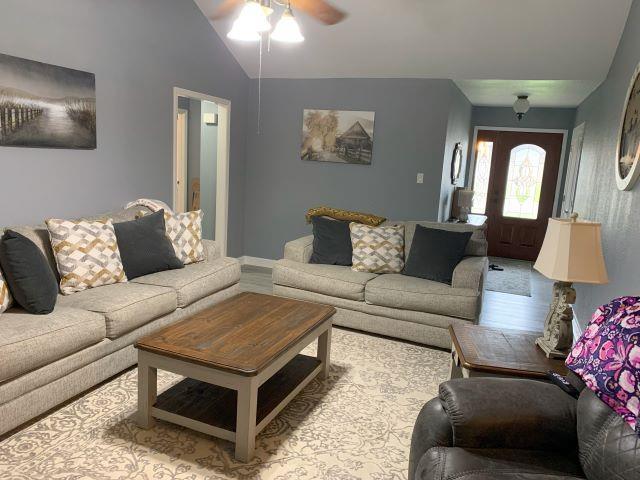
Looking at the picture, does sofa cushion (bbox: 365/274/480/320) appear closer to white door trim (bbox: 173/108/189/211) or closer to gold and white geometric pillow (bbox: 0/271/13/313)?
gold and white geometric pillow (bbox: 0/271/13/313)

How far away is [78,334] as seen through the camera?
2.54m

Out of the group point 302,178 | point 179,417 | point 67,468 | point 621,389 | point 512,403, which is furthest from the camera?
point 302,178

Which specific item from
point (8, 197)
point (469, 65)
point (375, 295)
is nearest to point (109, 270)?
point (8, 197)

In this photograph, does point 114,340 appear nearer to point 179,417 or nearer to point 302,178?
point 179,417

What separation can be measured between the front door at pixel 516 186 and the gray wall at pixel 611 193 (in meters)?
2.09

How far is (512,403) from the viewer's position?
174 cm

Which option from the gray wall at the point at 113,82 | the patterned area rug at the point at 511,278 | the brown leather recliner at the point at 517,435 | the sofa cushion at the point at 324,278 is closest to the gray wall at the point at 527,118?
the patterned area rug at the point at 511,278

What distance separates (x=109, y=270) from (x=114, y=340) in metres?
0.58

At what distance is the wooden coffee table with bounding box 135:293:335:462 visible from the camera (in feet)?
7.16

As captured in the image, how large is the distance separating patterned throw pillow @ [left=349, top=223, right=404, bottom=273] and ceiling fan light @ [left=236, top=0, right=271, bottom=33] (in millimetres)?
1913

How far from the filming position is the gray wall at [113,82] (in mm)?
3303

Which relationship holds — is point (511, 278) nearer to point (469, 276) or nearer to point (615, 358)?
point (469, 276)

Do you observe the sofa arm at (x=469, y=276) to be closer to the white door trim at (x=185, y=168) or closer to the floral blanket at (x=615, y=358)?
the floral blanket at (x=615, y=358)

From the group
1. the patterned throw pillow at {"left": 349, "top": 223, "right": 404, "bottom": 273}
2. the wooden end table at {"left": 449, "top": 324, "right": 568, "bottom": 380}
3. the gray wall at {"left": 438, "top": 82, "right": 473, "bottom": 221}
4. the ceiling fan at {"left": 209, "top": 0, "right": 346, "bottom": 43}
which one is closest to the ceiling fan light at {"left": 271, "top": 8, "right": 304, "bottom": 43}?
the ceiling fan at {"left": 209, "top": 0, "right": 346, "bottom": 43}
